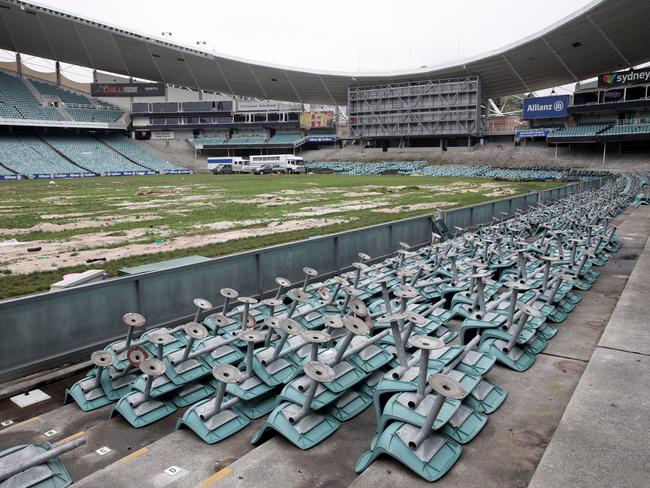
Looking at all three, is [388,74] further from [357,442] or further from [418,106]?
[357,442]

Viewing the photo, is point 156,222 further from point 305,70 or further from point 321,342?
point 305,70

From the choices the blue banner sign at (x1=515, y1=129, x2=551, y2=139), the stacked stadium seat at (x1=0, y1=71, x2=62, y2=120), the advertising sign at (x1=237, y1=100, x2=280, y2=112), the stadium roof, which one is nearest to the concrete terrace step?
the stadium roof

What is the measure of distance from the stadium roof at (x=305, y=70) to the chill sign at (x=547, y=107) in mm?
3214

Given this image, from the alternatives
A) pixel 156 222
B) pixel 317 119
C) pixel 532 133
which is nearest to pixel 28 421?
pixel 156 222

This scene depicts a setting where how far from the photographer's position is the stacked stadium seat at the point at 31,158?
57841 millimetres

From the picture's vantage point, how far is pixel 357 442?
5.24 m

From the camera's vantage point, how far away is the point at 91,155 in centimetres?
7006

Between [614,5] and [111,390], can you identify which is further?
[614,5]

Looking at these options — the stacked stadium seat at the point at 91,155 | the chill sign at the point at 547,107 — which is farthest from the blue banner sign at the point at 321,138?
the chill sign at the point at 547,107

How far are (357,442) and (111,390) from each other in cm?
330

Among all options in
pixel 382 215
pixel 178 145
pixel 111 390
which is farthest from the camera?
pixel 178 145

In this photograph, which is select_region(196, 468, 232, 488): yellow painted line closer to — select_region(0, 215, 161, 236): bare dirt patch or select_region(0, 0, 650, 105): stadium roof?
select_region(0, 215, 161, 236): bare dirt patch

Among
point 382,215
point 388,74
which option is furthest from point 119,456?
point 388,74

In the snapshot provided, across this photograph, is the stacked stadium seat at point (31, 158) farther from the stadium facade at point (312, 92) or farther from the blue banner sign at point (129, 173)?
the blue banner sign at point (129, 173)
